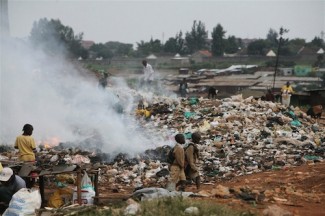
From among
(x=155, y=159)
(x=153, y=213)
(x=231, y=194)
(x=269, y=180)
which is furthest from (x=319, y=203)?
(x=155, y=159)

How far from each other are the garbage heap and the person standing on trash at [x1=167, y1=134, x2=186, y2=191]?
1972 mm

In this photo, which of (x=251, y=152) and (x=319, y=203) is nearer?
(x=319, y=203)

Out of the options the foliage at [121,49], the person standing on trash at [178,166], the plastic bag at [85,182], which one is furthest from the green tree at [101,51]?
the plastic bag at [85,182]

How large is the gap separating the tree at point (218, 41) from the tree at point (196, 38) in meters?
8.83

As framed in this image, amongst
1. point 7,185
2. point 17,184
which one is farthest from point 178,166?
point 7,185

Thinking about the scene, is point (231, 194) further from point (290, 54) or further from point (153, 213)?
point (290, 54)

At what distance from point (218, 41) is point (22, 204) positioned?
60.0 meters

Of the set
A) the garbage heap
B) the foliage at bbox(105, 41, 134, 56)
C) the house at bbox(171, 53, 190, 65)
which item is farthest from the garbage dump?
the foliage at bbox(105, 41, 134, 56)

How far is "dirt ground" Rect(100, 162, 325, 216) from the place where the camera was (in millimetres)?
6090

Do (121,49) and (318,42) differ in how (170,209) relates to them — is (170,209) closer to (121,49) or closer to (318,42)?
(121,49)

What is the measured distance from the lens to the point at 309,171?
900cm

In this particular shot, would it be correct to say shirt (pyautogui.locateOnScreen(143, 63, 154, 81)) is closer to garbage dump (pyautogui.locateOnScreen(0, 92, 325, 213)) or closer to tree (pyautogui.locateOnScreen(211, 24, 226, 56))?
garbage dump (pyautogui.locateOnScreen(0, 92, 325, 213))

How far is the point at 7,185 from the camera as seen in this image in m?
6.04

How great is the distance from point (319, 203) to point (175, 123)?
776 centimetres
